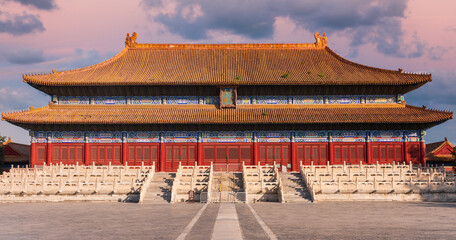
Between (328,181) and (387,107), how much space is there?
15.7 metres

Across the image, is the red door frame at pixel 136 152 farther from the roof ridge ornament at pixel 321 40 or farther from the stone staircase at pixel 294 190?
the roof ridge ornament at pixel 321 40

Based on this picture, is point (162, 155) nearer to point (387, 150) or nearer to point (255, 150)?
point (255, 150)

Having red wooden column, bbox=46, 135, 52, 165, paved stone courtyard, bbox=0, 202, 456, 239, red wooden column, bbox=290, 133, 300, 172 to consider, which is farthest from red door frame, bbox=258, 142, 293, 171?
red wooden column, bbox=46, 135, 52, 165

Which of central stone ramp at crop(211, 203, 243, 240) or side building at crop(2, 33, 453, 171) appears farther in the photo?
side building at crop(2, 33, 453, 171)

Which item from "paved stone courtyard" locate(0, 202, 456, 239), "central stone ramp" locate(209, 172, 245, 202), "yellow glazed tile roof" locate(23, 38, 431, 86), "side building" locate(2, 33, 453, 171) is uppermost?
"yellow glazed tile roof" locate(23, 38, 431, 86)

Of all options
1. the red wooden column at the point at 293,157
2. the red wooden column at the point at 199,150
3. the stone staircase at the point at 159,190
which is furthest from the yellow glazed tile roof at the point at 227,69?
the stone staircase at the point at 159,190

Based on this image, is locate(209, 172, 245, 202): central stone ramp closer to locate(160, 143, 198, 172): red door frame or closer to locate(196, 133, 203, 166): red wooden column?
locate(196, 133, 203, 166): red wooden column

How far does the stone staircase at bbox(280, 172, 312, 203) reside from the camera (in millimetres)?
28906

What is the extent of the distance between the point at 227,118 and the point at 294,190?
12.7 metres

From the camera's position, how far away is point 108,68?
151 feet

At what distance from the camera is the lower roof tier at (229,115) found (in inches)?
1598

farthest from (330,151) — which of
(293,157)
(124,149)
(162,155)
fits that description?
(124,149)

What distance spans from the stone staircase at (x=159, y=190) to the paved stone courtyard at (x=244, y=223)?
215 inches

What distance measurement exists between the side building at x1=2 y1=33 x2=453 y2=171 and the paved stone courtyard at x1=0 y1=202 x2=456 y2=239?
18227mm
